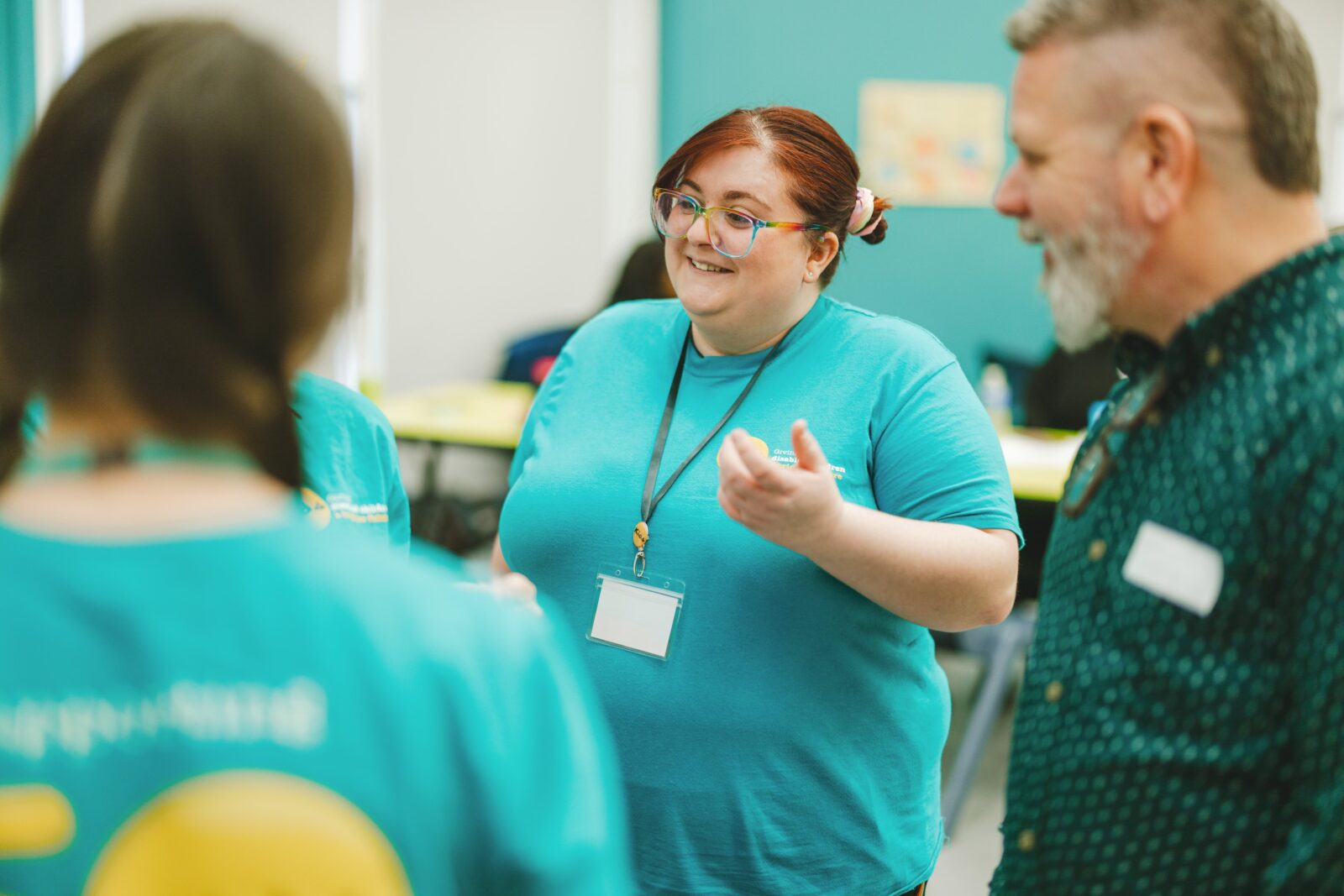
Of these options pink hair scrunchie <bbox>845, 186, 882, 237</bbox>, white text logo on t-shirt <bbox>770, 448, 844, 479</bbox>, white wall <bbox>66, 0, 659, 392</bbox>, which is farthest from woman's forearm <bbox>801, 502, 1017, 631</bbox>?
white wall <bbox>66, 0, 659, 392</bbox>

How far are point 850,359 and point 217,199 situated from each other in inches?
41.0

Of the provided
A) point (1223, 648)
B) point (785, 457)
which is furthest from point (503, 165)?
point (1223, 648)

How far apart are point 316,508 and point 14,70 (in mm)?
3097

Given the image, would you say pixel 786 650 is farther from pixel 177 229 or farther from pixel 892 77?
pixel 892 77

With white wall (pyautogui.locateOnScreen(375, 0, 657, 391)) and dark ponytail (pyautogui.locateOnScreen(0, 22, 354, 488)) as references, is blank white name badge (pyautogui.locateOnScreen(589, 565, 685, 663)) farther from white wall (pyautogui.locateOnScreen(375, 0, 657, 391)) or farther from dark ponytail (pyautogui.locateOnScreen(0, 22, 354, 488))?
white wall (pyautogui.locateOnScreen(375, 0, 657, 391))

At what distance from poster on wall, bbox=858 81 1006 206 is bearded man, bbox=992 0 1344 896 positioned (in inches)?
186

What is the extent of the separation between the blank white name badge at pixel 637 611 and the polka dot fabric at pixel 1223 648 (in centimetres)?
53

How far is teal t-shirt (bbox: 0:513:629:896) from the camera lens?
55 cm

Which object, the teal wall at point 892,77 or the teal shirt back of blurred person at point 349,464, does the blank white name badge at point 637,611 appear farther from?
the teal wall at point 892,77

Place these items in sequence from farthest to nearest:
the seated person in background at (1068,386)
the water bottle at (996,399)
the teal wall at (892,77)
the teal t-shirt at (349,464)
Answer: the teal wall at (892,77), the water bottle at (996,399), the seated person in background at (1068,386), the teal t-shirt at (349,464)

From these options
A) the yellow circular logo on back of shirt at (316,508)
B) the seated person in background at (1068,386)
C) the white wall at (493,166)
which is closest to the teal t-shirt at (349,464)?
the yellow circular logo on back of shirt at (316,508)

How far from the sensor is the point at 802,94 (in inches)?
221

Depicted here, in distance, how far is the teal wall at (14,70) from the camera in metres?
3.49

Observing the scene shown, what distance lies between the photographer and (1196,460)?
0.90 m
